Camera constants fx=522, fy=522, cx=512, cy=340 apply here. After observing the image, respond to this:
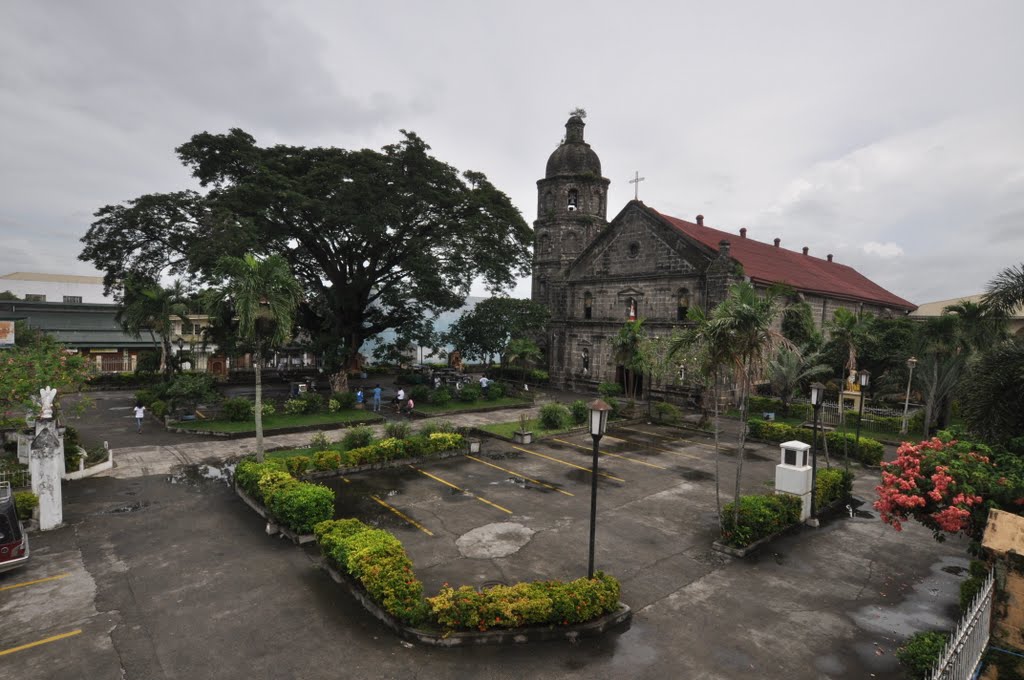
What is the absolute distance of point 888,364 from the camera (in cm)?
3084

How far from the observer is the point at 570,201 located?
40875mm

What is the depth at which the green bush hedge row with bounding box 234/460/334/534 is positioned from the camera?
12172 mm

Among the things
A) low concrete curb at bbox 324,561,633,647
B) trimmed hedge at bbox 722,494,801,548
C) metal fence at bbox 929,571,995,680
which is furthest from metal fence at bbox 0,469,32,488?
metal fence at bbox 929,571,995,680

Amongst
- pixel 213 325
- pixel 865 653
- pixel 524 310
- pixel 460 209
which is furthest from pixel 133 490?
pixel 524 310

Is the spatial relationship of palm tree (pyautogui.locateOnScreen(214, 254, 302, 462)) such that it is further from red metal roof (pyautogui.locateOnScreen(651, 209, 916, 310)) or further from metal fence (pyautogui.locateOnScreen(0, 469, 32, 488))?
red metal roof (pyautogui.locateOnScreen(651, 209, 916, 310))

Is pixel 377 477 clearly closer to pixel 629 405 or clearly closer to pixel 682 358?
pixel 682 358

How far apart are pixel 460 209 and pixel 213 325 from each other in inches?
616

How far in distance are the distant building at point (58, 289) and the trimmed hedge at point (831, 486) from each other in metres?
69.1

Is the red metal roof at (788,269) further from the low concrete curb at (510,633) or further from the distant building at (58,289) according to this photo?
the distant building at (58,289)

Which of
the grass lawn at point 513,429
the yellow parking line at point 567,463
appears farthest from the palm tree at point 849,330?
the yellow parking line at point 567,463

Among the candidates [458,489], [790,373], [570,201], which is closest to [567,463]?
[458,489]

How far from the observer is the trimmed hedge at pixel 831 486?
47.5 feet

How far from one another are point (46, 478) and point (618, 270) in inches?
1227

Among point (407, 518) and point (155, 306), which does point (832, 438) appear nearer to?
point (407, 518)
